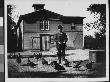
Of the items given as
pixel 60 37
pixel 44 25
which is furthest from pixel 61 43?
pixel 44 25

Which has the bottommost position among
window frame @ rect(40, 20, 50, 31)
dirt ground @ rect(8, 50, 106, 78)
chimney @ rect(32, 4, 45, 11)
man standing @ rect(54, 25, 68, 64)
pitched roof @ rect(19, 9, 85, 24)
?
dirt ground @ rect(8, 50, 106, 78)

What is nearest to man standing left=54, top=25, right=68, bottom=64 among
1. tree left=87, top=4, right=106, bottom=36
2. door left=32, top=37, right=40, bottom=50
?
door left=32, top=37, right=40, bottom=50

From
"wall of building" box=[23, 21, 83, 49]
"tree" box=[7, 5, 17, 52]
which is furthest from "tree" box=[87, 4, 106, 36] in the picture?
"tree" box=[7, 5, 17, 52]

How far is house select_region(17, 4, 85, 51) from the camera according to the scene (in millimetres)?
927

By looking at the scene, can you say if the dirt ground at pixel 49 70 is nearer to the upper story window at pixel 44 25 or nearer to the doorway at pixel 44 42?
the doorway at pixel 44 42

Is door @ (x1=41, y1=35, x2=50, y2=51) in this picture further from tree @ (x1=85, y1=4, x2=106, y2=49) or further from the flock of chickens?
tree @ (x1=85, y1=4, x2=106, y2=49)

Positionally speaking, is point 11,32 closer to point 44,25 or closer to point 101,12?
point 44,25

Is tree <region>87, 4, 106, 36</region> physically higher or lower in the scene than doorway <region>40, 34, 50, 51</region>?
higher

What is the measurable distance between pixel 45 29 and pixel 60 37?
0.33 feet

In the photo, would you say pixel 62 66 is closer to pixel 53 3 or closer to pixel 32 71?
pixel 32 71

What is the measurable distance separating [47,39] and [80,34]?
20 cm

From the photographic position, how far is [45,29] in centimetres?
93

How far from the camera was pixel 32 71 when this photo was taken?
3.05 ft

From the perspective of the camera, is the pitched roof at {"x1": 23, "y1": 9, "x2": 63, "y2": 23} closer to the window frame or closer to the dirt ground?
the window frame
